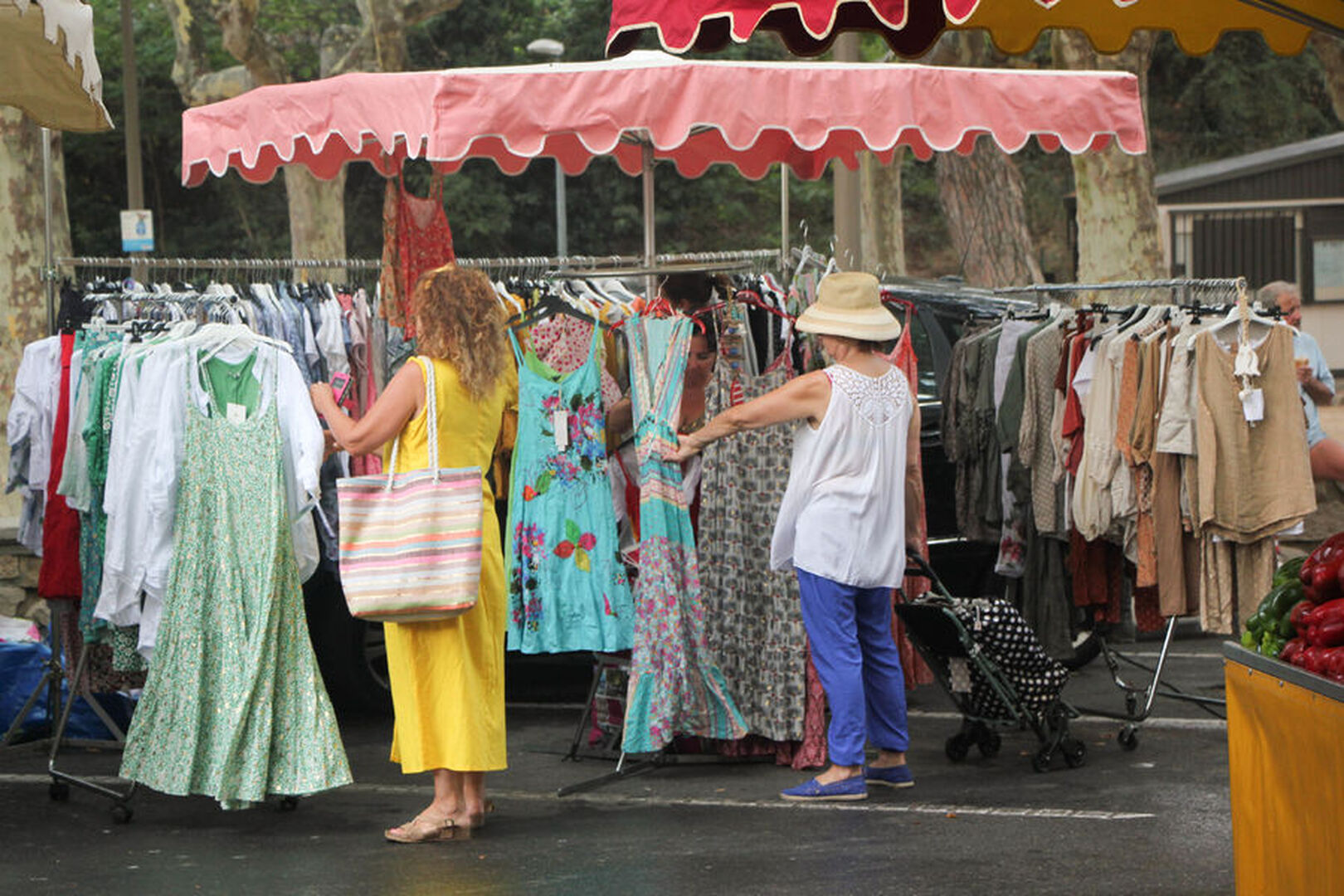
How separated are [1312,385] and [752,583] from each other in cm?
300

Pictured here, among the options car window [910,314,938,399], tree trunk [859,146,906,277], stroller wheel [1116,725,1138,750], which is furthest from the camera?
tree trunk [859,146,906,277]

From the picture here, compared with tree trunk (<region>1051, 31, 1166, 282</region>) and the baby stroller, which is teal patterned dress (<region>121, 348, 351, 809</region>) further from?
tree trunk (<region>1051, 31, 1166, 282</region>)

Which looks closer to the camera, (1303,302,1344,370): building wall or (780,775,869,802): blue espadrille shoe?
(780,775,869,802): blue espadrille shoe

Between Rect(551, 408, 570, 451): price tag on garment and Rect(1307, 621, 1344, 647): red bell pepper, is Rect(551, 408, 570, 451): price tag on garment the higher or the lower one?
the higher one

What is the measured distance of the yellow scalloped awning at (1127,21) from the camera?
6035mm

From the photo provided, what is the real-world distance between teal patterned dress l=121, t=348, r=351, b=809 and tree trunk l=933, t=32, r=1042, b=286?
615 inches

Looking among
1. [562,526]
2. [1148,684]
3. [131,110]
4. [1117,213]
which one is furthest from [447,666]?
[131,110]

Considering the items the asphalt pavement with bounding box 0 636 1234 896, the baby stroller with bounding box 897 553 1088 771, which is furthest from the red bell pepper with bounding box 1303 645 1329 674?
the baby stroller with bounding box 897 553 1088 771

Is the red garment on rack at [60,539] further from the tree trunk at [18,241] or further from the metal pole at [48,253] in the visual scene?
the tree trunk at [18,241]

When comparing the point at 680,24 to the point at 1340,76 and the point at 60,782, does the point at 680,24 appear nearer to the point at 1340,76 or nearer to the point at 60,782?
the point at 60,782

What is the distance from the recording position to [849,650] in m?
7.12

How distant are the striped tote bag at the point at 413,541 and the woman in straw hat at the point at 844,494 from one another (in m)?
1.16

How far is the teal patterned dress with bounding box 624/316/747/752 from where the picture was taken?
24.7 feet

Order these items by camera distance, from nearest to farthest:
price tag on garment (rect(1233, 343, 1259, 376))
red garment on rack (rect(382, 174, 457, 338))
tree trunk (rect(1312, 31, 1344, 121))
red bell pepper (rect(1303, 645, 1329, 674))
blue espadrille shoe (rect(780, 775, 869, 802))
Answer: red bell pepper (rect(1303, 645, 1329, 674)) < blue espadrille shoe (rect(780, 775, 869, 802)) < price tag on garment (rect(1233, 343, 1259, 376)) < red garment on rack (rect(382, 174, 457, 338)) < tree trunk (rect(1312, 31, 1344, 121))
